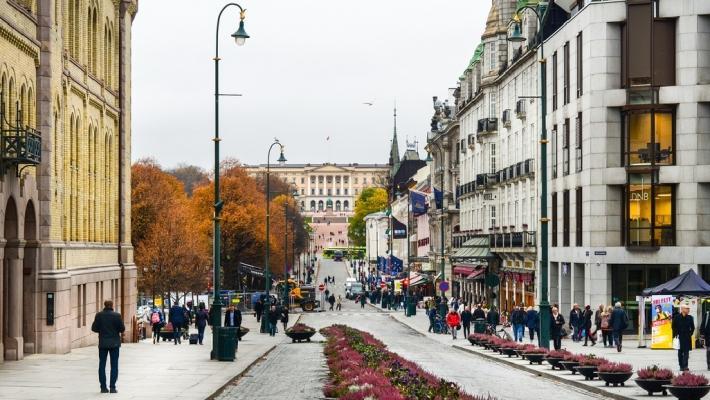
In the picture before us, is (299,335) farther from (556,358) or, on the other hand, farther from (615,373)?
(615,373)

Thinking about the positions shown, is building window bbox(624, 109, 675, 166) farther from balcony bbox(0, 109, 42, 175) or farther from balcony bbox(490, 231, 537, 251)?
balcony bbox(0, 109, 42, 175)

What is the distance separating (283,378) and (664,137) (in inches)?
981

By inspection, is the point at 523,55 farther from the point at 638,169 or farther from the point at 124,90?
the point at 124,90

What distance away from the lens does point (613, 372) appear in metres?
25.6

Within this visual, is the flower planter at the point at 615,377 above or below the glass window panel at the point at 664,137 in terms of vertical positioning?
below

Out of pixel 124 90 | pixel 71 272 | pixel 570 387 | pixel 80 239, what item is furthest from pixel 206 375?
pixel 124 90

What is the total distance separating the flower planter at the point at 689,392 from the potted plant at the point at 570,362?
8023 mm

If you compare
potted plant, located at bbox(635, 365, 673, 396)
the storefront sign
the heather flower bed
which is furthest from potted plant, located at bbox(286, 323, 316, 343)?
potted plant, located at bbox(635, 365, 673, 396)

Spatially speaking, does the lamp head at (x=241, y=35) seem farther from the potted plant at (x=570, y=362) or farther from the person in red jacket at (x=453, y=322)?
the person in red jacket at (x=453, y=322)

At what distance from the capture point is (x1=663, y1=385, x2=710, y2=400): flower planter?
2098 cm

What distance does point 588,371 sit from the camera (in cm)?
2758

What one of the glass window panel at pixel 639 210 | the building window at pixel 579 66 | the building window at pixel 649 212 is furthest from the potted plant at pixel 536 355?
the building window at pixel 579 66

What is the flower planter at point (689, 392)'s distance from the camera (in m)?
21.0

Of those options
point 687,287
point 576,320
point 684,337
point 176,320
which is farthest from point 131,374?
point 576,320
